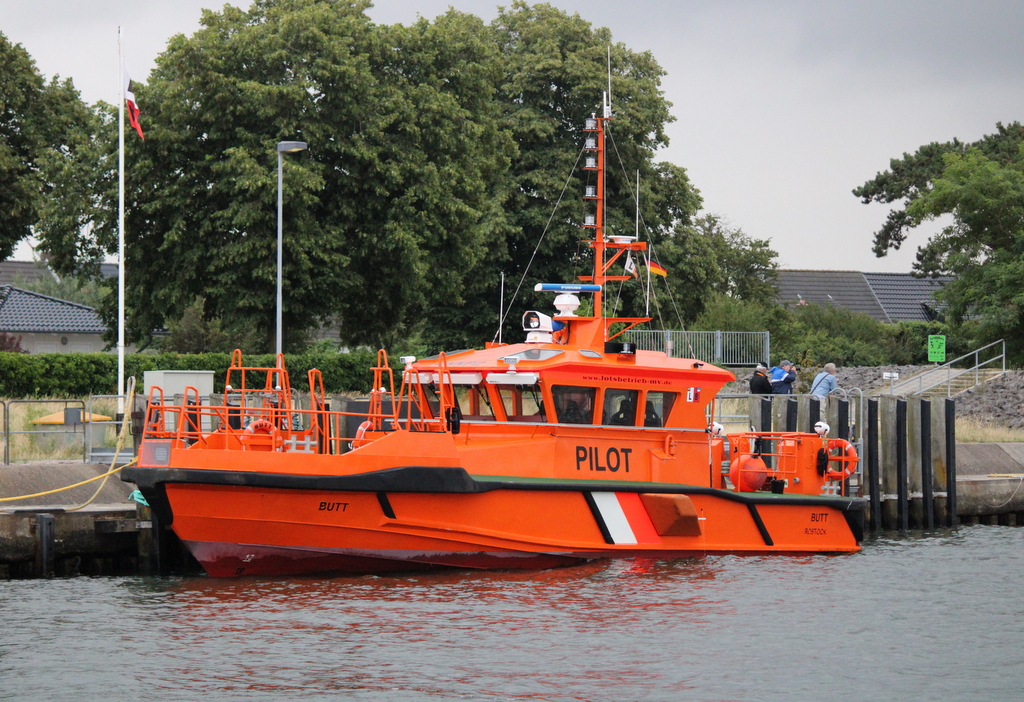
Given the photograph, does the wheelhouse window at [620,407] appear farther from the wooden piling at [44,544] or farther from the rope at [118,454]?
the wooden piling at [44,544]

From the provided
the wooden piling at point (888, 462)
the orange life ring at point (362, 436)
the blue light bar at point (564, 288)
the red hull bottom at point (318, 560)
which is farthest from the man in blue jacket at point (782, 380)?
the orange life ring at point (362, 436)

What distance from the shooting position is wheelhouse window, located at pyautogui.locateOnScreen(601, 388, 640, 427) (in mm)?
15703

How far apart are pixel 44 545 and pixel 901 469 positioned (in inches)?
504

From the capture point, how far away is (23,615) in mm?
12766

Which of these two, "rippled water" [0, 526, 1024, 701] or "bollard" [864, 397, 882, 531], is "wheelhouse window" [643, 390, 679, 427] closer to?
"rippled water" [0, 526, 1024, 701]

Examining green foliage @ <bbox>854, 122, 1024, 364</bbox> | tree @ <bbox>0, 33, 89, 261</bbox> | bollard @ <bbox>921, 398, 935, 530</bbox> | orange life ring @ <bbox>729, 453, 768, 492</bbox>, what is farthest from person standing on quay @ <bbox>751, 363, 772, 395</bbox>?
tree @ <bbox>0, 33, 89, 261</bbox>

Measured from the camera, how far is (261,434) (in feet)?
48.5

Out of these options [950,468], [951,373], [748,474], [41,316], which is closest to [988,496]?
[950,468]

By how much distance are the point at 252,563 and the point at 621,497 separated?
4.36 meters

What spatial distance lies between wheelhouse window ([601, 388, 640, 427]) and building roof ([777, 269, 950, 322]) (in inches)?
1604

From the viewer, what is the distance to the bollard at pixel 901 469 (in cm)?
2055

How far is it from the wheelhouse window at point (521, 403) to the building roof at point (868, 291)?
41.4m

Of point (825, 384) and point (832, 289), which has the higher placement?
point (832, 289)

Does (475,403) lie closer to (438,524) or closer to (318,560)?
(438,524)
